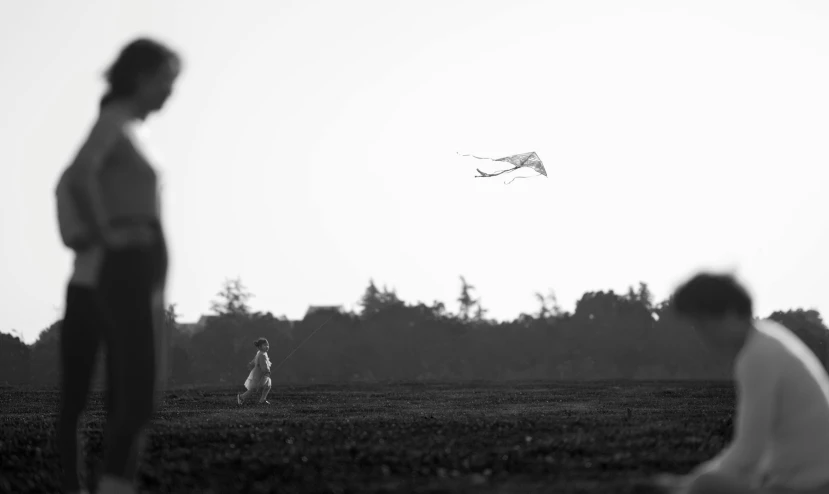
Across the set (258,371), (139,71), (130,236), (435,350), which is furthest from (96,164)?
(435,350)

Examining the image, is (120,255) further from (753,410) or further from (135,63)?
(753,410)

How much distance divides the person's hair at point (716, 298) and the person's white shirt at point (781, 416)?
192mm

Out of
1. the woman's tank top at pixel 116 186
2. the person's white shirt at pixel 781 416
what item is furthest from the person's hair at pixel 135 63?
the person's white shirt at pixel 781 416

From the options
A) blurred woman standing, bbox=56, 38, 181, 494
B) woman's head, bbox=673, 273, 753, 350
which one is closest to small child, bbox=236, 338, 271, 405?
blurred woman standing, bbox=56, 38, 181, 494

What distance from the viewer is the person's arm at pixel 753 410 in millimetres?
4785

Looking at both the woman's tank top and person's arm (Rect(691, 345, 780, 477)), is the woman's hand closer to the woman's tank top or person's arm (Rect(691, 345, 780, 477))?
the woman's tank top

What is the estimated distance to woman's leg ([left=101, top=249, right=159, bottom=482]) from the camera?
5.04m

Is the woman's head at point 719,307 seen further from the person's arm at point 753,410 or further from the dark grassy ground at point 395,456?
the dark grassy ground at point 395,456

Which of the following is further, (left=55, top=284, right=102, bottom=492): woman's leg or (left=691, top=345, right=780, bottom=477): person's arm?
(left=55, top=284, right=102, bottom=492): woman's leg

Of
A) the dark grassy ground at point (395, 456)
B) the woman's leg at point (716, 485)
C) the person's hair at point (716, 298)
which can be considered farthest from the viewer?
the dark grassy ground at point (395, 456)

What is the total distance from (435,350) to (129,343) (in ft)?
225

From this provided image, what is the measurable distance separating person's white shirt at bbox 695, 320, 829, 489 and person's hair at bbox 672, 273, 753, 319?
19cm

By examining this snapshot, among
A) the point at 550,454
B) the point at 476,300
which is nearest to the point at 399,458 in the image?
the point at 550,454

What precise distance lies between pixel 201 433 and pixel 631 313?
68.9 metres
